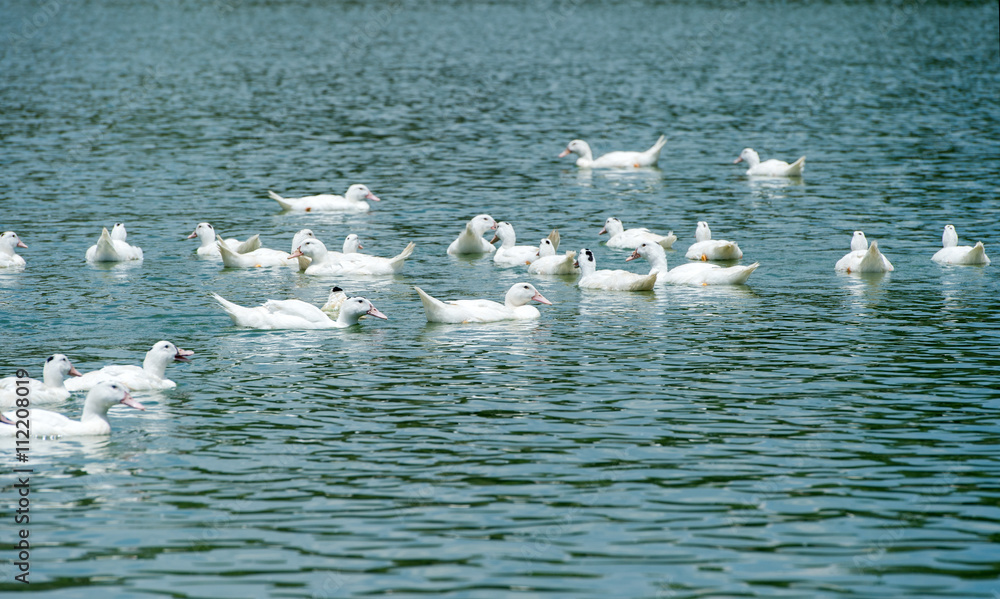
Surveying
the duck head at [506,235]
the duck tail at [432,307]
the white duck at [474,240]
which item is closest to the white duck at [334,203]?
the white duck at [474,240]

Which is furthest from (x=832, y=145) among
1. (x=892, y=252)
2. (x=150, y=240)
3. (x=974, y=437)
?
(x=974, y=437)

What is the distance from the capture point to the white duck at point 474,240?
84.2ft

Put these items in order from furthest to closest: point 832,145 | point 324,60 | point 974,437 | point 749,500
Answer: point 324,60 < point 832,145 < point 974,437 < point 749,500

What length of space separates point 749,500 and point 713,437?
1.91 meters

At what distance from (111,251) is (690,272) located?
10.9 m

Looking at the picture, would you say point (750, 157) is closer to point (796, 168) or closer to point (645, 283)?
point (796, 168)

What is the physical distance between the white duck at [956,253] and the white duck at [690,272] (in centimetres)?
367

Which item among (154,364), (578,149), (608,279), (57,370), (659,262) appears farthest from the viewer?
(578,149)

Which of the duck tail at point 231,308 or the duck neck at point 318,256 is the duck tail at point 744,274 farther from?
the duck tail at point 231,308

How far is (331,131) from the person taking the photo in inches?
1764

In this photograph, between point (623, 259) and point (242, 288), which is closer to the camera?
point (242, 288)

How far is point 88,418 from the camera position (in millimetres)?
14195

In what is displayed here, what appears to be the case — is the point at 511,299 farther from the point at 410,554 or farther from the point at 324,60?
the point at 324,60

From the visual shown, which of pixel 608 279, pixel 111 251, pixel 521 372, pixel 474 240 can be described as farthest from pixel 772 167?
pixel 521 372
